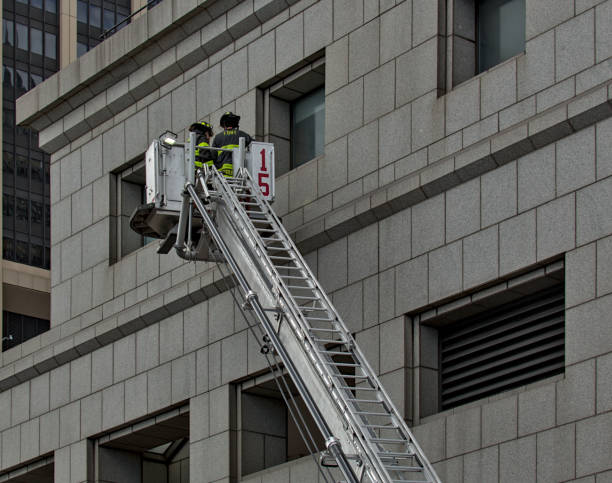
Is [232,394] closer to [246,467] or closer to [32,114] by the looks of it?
[246,467]

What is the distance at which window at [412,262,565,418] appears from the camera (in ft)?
87.4

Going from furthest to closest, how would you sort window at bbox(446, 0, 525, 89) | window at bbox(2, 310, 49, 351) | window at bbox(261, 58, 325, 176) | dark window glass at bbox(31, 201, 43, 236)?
dark window glass at bbox(31, 201, 43, 236)
window at bbox(2, 310, 49, 351)
window at bbox(261, 58, 325, 176)
window at bbox(446, 0, 525, 89)

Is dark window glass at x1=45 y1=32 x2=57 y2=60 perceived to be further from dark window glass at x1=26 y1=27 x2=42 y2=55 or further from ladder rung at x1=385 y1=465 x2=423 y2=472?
ladder rung at x1=385 y1=465 x2=423 y2=472

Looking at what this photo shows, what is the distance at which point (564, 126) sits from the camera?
86.0 feet

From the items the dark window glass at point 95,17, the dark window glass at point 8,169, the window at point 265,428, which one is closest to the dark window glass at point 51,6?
the dark window glass at point 95,17

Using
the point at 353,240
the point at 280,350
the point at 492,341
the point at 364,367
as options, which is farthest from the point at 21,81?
the point at 364,367

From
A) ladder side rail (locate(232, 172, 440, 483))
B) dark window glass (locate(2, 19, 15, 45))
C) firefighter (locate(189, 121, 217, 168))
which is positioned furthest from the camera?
dark window glass (locate(2, 19, 15, 45))

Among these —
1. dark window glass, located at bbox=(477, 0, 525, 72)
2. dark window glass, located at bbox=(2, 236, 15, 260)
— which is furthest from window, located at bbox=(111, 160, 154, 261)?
dark window glass, located at bbox=(2, 236, 15, 260)

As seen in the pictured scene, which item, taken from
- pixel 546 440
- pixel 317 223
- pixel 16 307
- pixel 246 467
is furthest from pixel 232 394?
pixel 16 307

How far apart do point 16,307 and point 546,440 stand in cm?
6926

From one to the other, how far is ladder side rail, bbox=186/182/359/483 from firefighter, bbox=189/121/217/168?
105 cm

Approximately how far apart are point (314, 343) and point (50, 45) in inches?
3626

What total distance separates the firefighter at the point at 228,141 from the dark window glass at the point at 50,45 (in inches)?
3335

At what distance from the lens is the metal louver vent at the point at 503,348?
2662 centimetres
